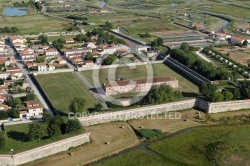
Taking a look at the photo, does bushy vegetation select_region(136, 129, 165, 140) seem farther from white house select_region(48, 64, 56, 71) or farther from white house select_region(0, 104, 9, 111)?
white house select_region(48, 64, 56, 71)

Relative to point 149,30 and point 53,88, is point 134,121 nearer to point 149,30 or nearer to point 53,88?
point 53,88

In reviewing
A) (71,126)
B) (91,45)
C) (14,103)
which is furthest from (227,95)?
(91,45)

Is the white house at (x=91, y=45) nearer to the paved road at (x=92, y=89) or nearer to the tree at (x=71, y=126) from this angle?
the paved road at (x=92, y=89)

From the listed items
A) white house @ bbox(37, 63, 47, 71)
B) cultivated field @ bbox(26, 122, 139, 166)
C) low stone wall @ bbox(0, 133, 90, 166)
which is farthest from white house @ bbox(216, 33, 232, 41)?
low stone wall @ bbox(0, 133, 90, 166)

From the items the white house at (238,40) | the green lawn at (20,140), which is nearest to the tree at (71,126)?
the green lawn at (20,140)

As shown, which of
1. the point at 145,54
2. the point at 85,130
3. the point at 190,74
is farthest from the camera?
the point at 145,54

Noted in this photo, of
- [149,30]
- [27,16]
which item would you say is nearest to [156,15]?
[149,30]
